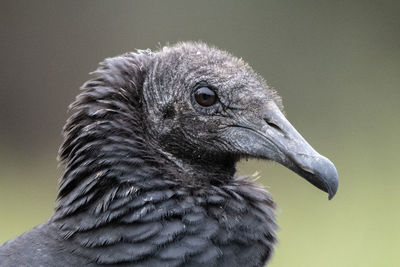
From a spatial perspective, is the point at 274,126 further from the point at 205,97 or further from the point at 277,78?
the point at 277,78

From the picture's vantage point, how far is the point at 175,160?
425 cm

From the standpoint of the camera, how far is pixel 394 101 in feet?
34.4

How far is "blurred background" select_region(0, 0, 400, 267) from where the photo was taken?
372 inches

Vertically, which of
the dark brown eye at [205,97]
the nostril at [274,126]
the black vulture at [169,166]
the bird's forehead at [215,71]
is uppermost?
the bird's forehead at [215,71]

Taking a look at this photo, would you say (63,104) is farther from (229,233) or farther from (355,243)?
(229,233)

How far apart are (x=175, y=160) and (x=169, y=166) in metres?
0.08

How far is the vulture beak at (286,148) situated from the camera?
12.9ft

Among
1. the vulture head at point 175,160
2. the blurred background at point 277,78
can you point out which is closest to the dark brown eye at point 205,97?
the vulture head at point 175,160

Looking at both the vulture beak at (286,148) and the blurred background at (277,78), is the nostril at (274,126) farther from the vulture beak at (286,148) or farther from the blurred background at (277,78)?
the blurred background at (277,78)

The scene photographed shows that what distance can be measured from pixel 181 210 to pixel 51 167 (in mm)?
6147

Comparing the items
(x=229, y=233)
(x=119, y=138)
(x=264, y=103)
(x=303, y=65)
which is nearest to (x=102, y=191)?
→ (x=119, y=138)

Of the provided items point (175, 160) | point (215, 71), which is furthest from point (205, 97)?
point (175, 160)

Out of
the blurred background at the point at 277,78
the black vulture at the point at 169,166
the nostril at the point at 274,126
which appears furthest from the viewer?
the blurred background at the point at 277,78

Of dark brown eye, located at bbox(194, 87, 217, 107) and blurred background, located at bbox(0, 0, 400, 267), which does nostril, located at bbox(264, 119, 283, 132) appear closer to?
dark brown eye, located at bbox(194, 87, 217, 107)
